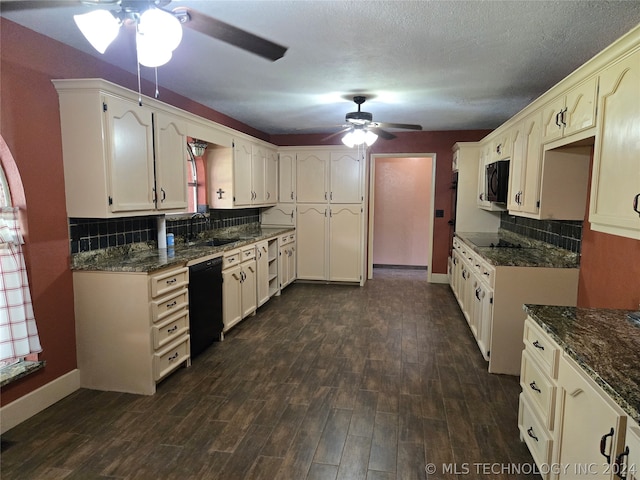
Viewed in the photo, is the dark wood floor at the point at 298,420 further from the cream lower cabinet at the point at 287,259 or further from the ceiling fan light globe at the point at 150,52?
the ceiling fan light globe at the point at 150,52

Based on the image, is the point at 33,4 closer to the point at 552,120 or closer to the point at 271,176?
the point at 552,120

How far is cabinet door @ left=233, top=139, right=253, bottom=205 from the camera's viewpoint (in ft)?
14.6

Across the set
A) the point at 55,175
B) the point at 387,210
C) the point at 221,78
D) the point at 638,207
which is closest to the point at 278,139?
the point at 387,210

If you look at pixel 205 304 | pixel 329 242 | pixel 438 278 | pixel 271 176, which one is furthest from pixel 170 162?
pixel 438 278

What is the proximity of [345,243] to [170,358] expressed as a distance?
3.45 m

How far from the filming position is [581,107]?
226 cm

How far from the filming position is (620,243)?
7.66ft

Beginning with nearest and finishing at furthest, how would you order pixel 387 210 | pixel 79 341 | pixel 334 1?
pixel 334 1 < pixel 79 341 < pixel 387 210

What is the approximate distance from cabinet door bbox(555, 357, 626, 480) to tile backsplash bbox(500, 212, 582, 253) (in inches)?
70.2

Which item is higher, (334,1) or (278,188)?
(334,1)

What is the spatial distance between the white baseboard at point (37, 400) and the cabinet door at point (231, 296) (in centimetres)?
132

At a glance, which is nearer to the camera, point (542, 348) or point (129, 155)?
point (542, 348)

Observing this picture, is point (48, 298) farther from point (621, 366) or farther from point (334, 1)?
point (621, 366)

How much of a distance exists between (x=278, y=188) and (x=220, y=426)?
410 centimetres
